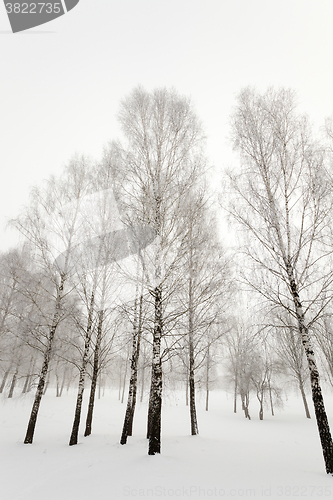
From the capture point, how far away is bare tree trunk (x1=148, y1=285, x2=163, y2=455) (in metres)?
5.86

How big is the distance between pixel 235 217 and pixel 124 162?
407 centimetres

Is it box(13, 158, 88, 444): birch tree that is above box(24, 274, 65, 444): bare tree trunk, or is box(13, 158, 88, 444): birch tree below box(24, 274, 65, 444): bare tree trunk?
above

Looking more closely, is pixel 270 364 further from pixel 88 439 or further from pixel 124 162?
pixel 124 162

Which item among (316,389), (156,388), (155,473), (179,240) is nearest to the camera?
(155,473)

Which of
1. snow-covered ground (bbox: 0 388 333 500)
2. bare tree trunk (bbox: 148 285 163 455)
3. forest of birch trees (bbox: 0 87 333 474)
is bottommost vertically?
snow-covered ground (bbox: 0 388 333 500)

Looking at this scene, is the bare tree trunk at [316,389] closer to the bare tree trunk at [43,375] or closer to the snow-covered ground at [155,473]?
the snow-covered ground at [155,473]

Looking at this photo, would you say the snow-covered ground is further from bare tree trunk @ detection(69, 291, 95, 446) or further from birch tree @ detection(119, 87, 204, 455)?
birch tree @ detection(119, 87, 204, 455)

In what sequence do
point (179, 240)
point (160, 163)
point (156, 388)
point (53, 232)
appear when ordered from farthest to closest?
1. point (53, 232)
2. point (160, 163)
3. point (179, 240)
4. point (156, 388)

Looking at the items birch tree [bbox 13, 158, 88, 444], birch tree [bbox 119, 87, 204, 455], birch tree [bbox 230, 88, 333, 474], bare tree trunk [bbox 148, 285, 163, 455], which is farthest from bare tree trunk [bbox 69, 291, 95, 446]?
birch tree [bbox 230, 88, 333, 474]

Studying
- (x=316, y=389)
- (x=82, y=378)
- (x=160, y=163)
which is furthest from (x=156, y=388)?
(x=160, y=163)

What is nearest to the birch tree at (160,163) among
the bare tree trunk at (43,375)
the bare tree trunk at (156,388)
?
the bare tree trunk at (156,388)

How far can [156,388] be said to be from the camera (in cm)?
608

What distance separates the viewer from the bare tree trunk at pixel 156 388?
5.86 meters

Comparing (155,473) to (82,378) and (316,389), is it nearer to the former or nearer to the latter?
(316,389)
